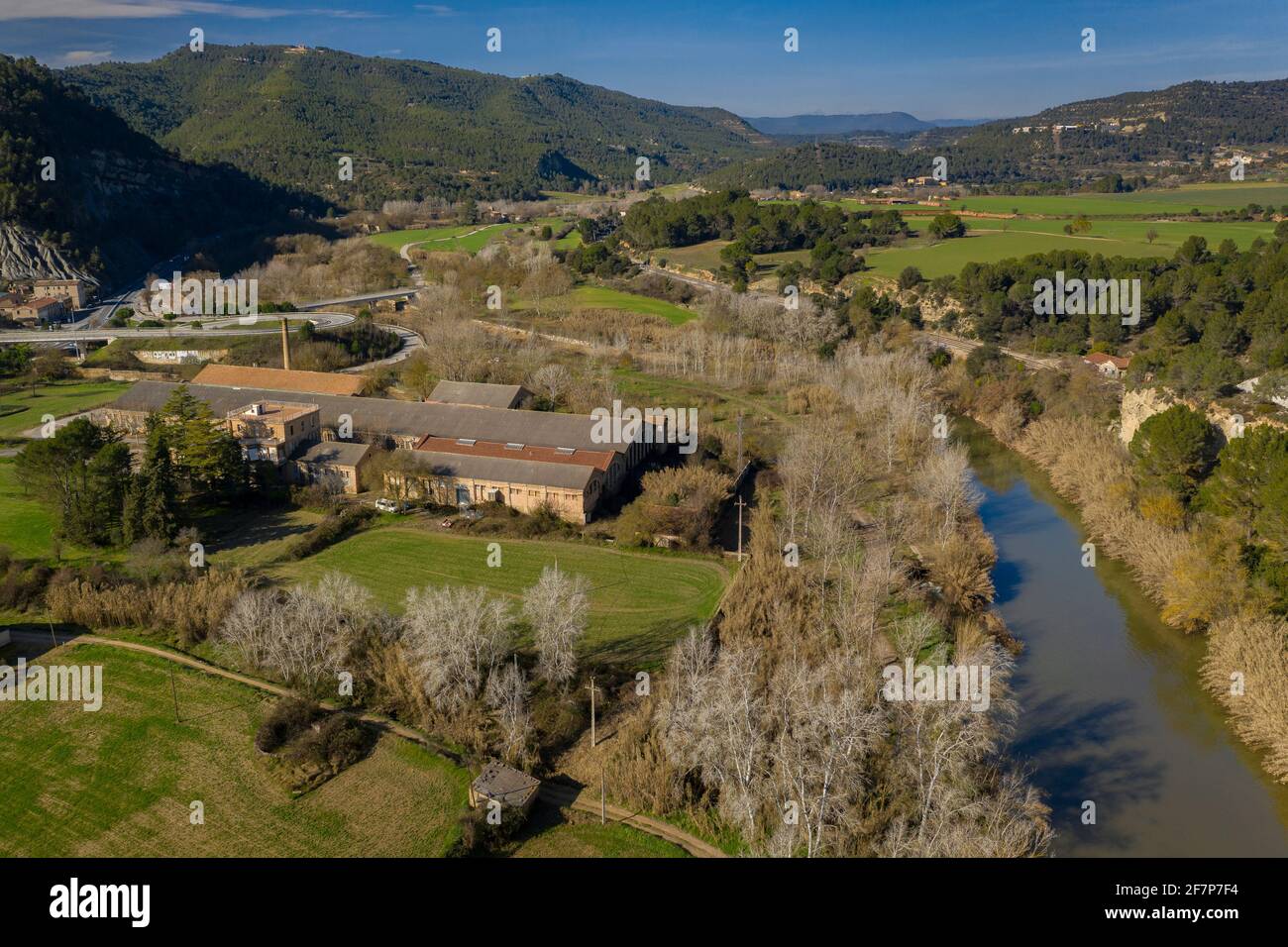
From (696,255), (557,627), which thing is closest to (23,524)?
(557,627)

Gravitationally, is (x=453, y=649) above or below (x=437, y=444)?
below

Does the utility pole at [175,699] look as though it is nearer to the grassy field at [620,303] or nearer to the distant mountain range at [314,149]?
the grassy field at [620,303]

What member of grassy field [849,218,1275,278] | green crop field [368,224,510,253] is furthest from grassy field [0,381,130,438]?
grassy field [849,218,1275,278]

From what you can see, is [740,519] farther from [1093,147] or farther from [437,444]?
[1093,147]

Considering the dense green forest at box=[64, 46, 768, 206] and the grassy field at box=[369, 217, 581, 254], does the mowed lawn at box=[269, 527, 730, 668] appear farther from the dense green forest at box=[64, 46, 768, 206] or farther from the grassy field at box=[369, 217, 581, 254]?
the dense green forest at box=[64, 46, 768, 206]

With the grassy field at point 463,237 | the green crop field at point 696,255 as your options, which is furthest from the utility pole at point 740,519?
the grassy field at point 463,237

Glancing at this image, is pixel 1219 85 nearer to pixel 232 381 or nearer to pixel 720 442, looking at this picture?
pixel 720 442
